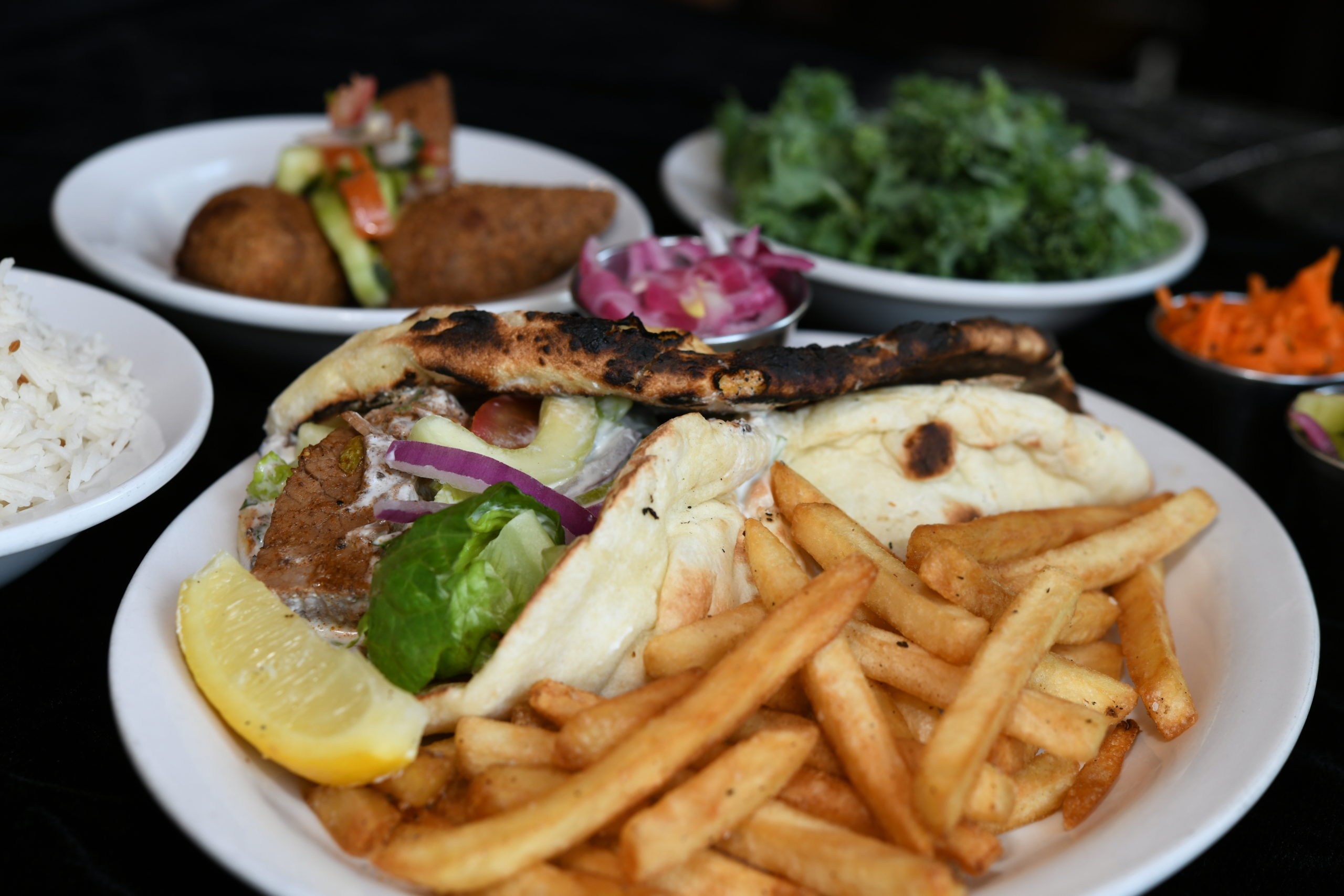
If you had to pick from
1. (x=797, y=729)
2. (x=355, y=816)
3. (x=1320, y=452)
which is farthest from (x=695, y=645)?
(x=1320, y=452)

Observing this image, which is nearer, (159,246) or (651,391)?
(651,391)

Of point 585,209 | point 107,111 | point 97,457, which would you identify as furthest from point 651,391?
point 107,111

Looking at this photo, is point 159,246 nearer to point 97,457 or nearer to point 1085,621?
point 97,457

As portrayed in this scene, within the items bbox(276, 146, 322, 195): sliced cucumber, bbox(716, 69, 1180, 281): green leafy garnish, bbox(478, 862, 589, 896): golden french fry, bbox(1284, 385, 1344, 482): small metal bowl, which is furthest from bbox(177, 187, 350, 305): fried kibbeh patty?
bbox(1284, 385, 1344, 482): small metal bowl

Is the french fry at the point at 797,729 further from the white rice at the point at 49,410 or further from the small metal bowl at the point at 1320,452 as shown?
the small metal bowl at the point at 1320,452

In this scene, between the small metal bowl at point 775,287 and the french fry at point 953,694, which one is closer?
the french fry at point 953,694

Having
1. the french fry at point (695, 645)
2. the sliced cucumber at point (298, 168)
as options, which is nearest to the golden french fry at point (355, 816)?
the french fry at point (695, 645)

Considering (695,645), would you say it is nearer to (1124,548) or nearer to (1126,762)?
(1126,762)
